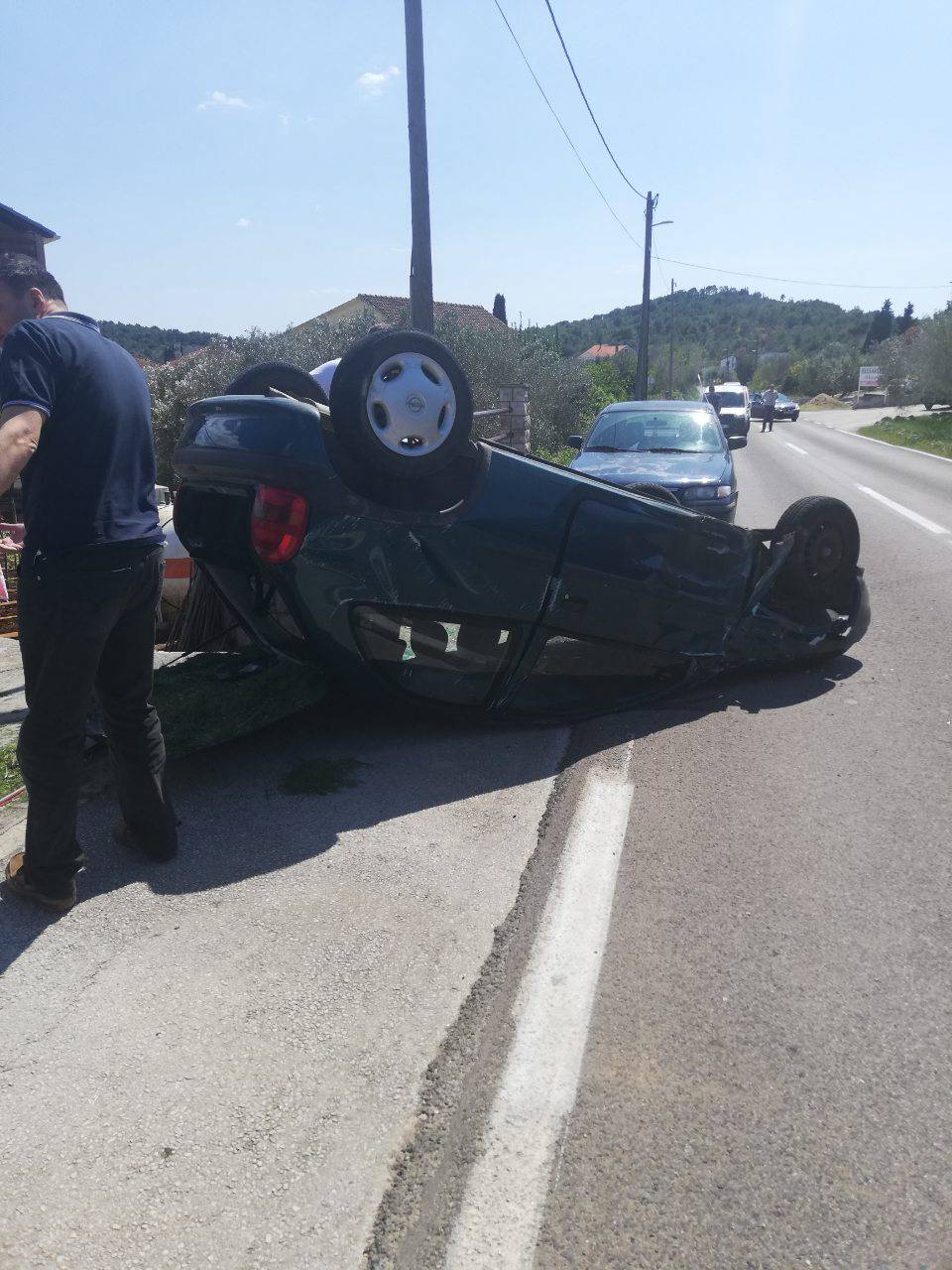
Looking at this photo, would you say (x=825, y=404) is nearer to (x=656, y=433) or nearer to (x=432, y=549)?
(x=656, y=433)

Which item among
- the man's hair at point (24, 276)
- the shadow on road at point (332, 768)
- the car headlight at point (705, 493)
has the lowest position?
the shadow on road at point (332, 768)

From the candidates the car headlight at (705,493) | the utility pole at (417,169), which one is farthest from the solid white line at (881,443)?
the utility pole at (417,169)

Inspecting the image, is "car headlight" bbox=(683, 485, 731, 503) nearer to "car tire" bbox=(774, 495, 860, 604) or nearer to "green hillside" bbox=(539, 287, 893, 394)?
"car tire" bbox=(774, 495, 860, 604)

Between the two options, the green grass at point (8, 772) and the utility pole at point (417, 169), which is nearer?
the green grass at point (8, 772)

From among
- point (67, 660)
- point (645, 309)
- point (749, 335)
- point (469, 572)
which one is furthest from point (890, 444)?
point (749, 335)

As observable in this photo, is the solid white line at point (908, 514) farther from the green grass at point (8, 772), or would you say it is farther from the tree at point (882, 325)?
the tree at point (882, 325)

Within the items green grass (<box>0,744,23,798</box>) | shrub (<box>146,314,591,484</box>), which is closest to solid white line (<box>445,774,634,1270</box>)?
green grass (<box>0,744,23,798</box>)

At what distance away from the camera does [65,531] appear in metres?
2.83

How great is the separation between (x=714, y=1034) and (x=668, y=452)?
29.2ft

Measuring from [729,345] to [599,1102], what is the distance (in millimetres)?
139430

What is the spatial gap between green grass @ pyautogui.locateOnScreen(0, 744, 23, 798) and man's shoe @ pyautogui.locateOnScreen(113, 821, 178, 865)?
0.76m

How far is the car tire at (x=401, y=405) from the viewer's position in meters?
3.76

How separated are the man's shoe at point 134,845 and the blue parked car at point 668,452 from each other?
252 inches

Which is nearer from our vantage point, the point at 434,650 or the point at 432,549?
the point at 432,549
